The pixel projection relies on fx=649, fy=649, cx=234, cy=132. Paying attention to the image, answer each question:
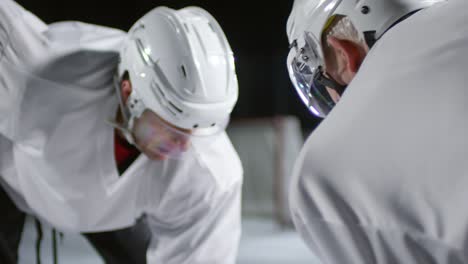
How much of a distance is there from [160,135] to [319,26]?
2.91ft

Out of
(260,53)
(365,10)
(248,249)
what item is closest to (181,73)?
(365,10)

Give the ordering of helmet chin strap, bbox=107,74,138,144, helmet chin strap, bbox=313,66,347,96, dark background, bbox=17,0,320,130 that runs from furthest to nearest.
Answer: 1. dark background, bbox=17,0,320,130
2. helmet chin strap, bbox=107,74,138,144
3. helmet chin strap, bbox=313,66,347,96

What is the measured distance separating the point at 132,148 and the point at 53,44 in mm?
423

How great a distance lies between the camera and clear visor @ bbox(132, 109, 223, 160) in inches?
80.1

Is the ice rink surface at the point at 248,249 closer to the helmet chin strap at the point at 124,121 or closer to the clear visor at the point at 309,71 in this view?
the helmet chin strap at the point at 124,121

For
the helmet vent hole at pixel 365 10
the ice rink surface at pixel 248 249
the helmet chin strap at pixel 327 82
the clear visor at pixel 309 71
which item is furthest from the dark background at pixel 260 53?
the helmet vent hole at pixel 365 10

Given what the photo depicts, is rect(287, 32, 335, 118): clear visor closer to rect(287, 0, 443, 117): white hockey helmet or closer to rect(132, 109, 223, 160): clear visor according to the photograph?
rect(287, 0, 443, 117): white hockey helmet

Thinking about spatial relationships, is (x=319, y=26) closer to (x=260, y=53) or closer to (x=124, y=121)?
(x=124, y=121)

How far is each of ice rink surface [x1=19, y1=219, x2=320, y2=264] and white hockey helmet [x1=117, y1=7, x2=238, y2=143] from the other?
5.98ft

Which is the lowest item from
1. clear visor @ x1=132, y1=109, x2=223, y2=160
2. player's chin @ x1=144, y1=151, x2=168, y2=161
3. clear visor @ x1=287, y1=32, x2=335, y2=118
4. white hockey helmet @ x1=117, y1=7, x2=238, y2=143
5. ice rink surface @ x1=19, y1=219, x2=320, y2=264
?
ice rink surface @ x1=19, y1=219, x2=320, y2=264

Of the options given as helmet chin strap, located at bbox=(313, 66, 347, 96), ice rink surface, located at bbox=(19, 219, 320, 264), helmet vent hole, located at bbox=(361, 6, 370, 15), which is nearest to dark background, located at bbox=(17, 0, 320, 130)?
ice rink surface, located at bbox=(19, 219, 320, 264)

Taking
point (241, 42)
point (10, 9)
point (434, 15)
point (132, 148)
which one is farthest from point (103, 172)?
point (241, 42)

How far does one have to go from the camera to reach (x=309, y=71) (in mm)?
1404

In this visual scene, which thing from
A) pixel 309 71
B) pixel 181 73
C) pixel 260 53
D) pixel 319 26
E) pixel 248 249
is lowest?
pixel 248 249
